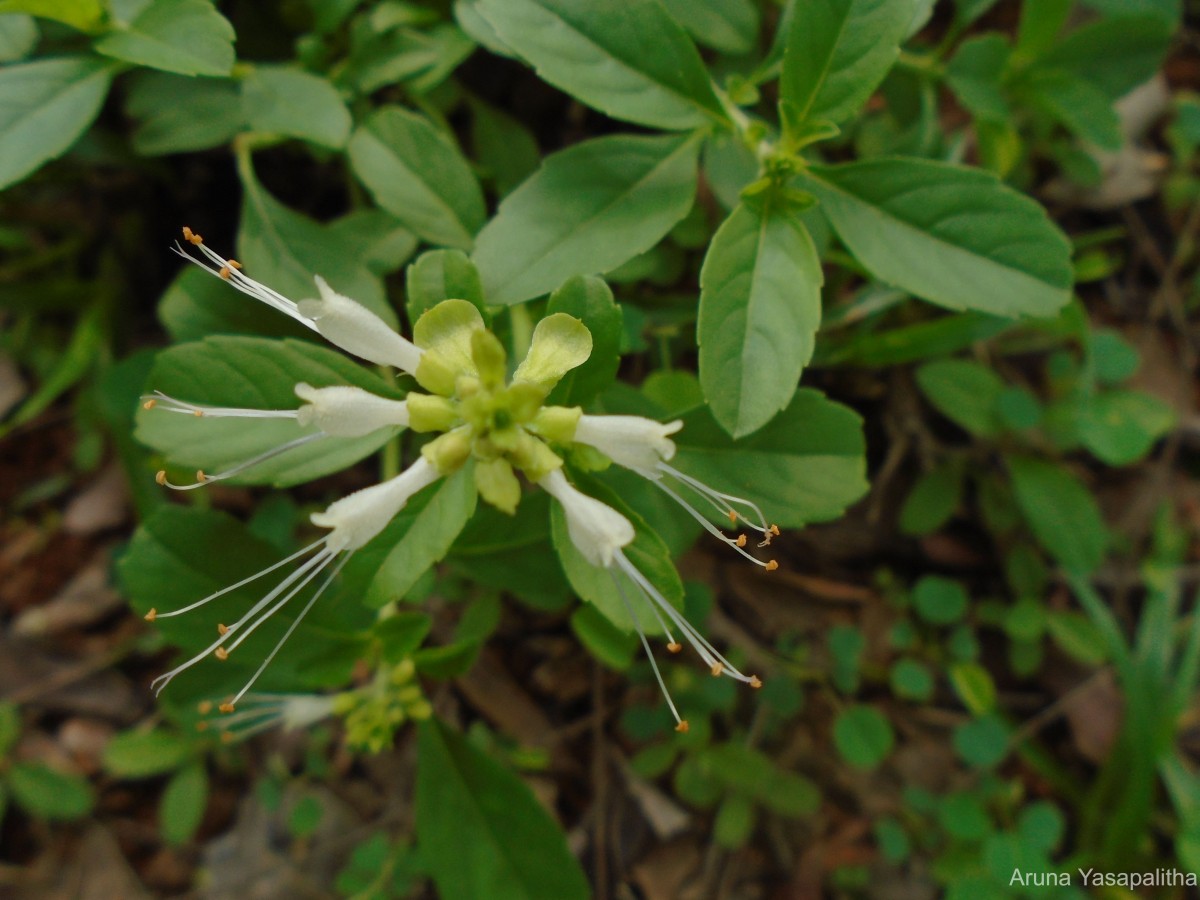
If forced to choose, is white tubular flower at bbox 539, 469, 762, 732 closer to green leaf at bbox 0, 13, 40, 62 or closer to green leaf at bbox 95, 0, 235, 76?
green leaf at bbox 95, 0, 235, 76

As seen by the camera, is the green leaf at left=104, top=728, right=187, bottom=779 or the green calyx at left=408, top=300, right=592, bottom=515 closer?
the green calyx at left=408, top=300, right=592, bottom=515

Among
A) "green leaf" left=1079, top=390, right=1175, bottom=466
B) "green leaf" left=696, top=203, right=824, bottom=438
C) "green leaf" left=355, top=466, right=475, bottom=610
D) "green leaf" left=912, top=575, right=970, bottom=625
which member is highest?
"green leaf" left=696, top=203, right=824, bottom=438

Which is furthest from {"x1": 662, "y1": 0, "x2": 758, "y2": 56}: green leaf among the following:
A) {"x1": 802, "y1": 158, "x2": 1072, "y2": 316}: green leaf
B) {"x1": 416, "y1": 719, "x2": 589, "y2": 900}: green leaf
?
{"x1": 416, "y1": 719, "x2": 589, "y2": 900}: green leaf

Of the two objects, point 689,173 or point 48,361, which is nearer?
point 689,173

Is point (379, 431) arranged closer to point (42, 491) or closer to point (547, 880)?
point (547, 880)

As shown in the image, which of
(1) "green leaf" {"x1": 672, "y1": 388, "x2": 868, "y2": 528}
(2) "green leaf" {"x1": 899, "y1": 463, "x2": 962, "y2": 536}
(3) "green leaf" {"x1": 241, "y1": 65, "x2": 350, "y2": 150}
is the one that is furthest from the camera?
(2) "green leaf" {"x1": 899, "y1": 463, "x2": 962, "y2": 536}

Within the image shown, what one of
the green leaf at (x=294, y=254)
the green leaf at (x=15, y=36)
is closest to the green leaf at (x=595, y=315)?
the green leaf at (x=294, y=254)

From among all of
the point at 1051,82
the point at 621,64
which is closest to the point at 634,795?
the point at 621,64
